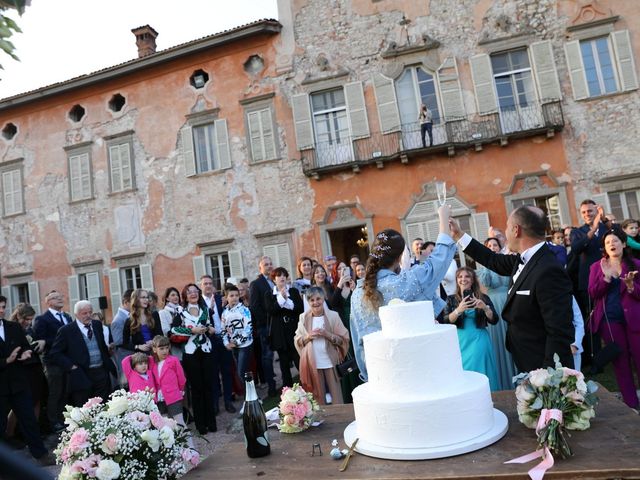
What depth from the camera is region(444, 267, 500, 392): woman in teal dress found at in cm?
496

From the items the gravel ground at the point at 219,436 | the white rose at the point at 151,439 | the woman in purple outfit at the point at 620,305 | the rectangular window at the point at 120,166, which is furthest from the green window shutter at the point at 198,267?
the white rose at the point at 151,439

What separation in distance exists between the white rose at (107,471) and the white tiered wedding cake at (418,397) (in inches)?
40.6

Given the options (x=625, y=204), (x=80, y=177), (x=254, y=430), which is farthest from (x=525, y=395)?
(x=80, y=177)

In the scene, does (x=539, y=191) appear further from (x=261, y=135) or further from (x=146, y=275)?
(x=146, y=275)

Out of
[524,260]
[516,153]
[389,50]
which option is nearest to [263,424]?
[524,260]

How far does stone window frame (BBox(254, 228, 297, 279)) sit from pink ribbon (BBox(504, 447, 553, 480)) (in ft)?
42.2

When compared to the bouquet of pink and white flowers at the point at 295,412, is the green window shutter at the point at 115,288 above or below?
above

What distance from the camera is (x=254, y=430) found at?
2.44 m

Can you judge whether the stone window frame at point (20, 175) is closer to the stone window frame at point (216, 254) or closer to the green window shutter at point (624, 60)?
the stone window frame at point (216, 254)

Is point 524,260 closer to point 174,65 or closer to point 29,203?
point 174,65

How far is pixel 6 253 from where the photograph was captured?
693 inches

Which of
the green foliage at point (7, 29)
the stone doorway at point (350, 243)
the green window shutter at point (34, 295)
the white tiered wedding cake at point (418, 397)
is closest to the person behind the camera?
the green foliage at point (7, 29)

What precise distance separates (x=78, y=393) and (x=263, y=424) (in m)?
5.08

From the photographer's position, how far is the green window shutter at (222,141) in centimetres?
1548
